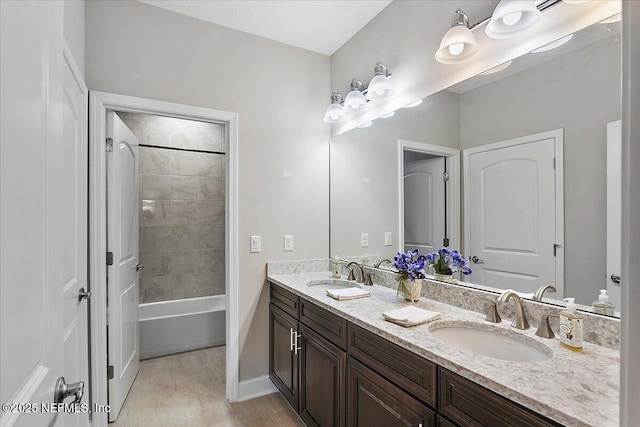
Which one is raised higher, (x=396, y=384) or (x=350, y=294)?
(x=350, y=294)

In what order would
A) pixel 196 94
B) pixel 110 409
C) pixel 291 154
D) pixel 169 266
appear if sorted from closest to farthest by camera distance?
pixel 110 409
pixel 196 94
pixel 291 154
pixel 169 266

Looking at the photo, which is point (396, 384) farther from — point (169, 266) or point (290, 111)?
point (169, 266)

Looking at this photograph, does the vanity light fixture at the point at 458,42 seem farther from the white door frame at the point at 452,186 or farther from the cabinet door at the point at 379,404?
the cabinet door at the point at 379,404

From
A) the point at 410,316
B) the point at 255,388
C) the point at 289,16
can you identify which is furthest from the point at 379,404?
the point at 289,16

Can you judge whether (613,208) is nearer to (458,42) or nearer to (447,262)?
(447,262)

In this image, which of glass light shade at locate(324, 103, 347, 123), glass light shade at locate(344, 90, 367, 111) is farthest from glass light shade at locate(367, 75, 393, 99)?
glass light shade at locate(324, 103, 347, 123)

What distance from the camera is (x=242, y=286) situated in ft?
7.93

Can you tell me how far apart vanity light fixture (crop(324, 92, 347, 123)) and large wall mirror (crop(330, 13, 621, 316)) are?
47 cm

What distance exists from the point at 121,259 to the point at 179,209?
4.43 feet

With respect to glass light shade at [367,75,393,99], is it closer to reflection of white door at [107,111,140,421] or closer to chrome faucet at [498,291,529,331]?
chrome faucet at [498,291,529,331]

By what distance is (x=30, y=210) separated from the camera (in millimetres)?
640

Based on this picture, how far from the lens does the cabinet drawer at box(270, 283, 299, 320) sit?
213 centimetres

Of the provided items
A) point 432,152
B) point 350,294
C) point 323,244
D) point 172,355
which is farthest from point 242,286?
point 432,152

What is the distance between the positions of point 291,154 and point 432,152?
3.71 ft
